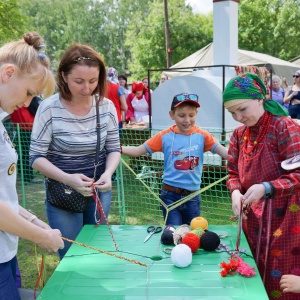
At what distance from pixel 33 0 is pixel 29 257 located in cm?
5189

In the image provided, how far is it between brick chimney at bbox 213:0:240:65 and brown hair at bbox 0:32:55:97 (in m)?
5.33

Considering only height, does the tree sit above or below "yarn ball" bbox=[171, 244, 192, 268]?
above

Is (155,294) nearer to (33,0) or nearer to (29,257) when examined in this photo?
(29,257)

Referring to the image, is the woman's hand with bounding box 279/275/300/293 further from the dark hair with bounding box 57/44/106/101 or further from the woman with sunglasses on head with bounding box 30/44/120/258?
the dark hair with bounding box 57/44/106/101

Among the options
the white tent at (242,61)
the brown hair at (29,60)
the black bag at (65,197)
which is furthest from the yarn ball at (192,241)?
the white tent at (242,61)

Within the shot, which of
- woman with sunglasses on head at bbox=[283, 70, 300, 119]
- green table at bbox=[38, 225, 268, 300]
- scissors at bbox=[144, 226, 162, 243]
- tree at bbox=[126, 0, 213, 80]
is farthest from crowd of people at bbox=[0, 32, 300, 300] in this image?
tree at bbox=[126, 0, 213, 80]

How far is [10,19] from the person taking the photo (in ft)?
34.2

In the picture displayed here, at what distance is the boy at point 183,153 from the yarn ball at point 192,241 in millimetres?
1018

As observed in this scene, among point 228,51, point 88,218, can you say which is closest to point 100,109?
point 88,218

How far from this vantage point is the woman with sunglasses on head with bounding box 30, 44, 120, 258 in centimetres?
204

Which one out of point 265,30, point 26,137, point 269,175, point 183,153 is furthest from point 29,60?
point 265,30

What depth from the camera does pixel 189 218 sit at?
2.84 meters

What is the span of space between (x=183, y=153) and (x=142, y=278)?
1.40 metres

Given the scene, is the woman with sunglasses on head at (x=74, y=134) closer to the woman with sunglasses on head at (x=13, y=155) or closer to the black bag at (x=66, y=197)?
the black bag at (x=66, y=197)
